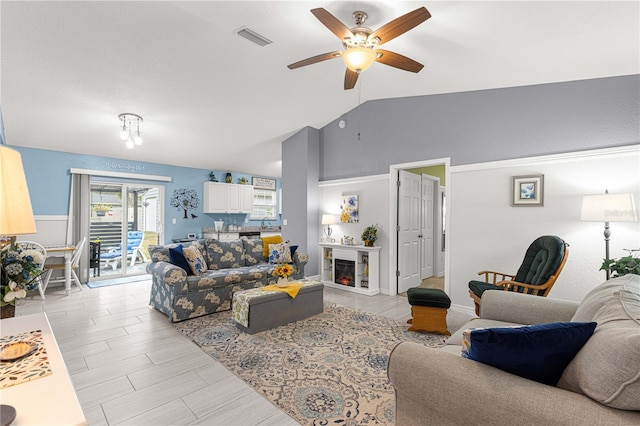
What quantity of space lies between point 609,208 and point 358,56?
2.69 meters

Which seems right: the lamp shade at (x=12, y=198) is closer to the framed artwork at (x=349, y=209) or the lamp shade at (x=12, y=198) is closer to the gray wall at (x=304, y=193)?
the framed artwork at (x=349, y=209)

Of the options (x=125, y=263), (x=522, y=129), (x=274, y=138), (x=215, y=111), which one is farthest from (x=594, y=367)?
(x=125, y=263)

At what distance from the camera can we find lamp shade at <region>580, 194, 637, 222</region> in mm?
2703

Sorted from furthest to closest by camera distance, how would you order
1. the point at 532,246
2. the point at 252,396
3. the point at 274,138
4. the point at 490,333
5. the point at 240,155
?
the point at 240,155, the point at 274,138, the point at 532,246, the point at 252,396, the point at 490,333

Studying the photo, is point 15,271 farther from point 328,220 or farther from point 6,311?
point 328,220

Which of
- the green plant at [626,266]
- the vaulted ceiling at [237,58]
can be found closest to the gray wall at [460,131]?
the vaulted ceiling at [237,58]

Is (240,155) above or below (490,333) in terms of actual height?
above

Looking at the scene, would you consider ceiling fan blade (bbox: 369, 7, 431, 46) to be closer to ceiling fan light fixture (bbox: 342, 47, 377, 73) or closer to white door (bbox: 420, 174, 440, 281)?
ceiling fan light fixture (bbox: 342, 47, 377, 73)

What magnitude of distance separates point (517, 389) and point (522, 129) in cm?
357

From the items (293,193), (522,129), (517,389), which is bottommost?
(517,389)

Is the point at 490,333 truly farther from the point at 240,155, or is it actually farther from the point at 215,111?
the point at 240,155

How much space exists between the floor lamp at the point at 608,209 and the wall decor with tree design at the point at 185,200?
23.0 feet

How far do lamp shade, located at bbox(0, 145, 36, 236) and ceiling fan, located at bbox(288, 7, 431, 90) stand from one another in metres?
1.86

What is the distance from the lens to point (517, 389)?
1085 millimetres
